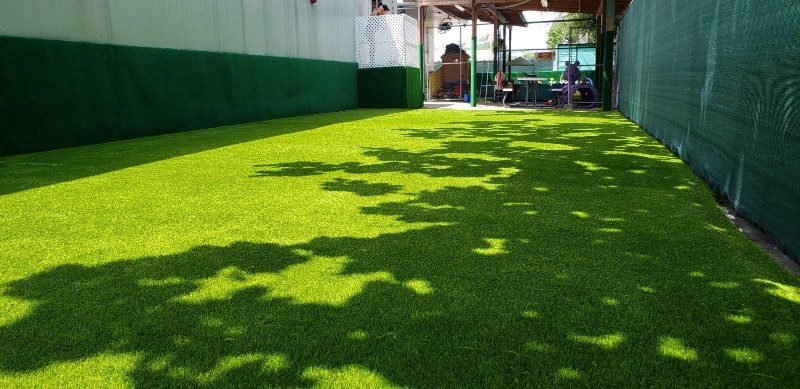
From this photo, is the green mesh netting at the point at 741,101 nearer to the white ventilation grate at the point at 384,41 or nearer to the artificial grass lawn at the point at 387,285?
the artificial grass lawn at the point at 387,285

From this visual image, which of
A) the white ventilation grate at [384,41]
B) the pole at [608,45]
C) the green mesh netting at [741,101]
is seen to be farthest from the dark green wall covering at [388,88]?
the green mesh netting at [741,101]

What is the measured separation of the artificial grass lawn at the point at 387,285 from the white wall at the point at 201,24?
3.89 m

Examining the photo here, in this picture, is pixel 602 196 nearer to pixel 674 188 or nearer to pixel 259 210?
pixel 674 188

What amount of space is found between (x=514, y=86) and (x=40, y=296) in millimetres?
20780

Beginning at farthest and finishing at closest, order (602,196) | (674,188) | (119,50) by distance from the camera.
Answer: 1. (119,50)
2. (674,188)
3. (602,196)

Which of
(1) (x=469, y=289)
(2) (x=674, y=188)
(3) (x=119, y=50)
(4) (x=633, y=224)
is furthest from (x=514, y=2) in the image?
(1) (x=469, y=289)

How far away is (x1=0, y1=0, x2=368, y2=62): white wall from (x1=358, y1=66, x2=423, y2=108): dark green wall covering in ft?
3.37

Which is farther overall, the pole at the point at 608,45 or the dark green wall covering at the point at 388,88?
the dark green wall covering at the point at 388,88

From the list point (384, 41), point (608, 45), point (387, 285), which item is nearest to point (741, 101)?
point (387, 285)

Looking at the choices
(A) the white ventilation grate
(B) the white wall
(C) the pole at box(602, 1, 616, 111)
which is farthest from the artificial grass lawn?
(A) the white ventilation grate

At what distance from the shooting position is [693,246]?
12.0ft

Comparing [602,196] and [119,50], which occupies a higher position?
[119,50]

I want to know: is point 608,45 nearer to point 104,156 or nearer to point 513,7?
point 513,7

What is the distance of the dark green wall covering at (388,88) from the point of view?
20.6 m
